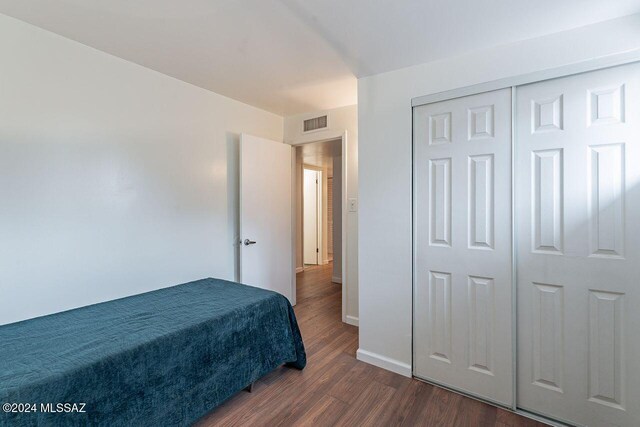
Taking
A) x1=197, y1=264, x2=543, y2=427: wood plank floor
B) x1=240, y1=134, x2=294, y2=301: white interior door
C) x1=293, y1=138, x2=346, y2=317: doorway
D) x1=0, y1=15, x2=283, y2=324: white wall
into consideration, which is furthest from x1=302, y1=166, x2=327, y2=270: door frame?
x1=197, y1=264, x2=543, y2=427: wood plank floor

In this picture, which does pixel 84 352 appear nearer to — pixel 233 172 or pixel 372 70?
pixel 233 172

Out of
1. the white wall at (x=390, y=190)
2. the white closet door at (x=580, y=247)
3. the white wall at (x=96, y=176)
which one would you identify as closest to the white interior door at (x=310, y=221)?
the white wall at (x=96, y=176)

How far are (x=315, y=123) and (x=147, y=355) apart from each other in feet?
8.96

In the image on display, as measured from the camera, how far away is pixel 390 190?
7.50 ft

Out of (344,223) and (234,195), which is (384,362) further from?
(234,195)

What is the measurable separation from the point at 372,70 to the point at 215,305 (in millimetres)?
2093

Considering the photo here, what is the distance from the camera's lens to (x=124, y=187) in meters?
2.24

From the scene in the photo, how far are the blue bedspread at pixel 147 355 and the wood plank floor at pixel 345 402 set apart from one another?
138mm

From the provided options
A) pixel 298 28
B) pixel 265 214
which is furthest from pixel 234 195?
pixel 298 28

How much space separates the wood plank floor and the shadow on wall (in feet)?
4.12

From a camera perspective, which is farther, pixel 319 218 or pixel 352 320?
pixel 319 218

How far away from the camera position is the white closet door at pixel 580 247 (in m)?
1.55

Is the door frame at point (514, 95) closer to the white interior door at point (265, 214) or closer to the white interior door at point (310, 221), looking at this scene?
the white interior door at point (265, 214)

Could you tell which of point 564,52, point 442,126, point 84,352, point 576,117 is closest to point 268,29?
point 442,126
